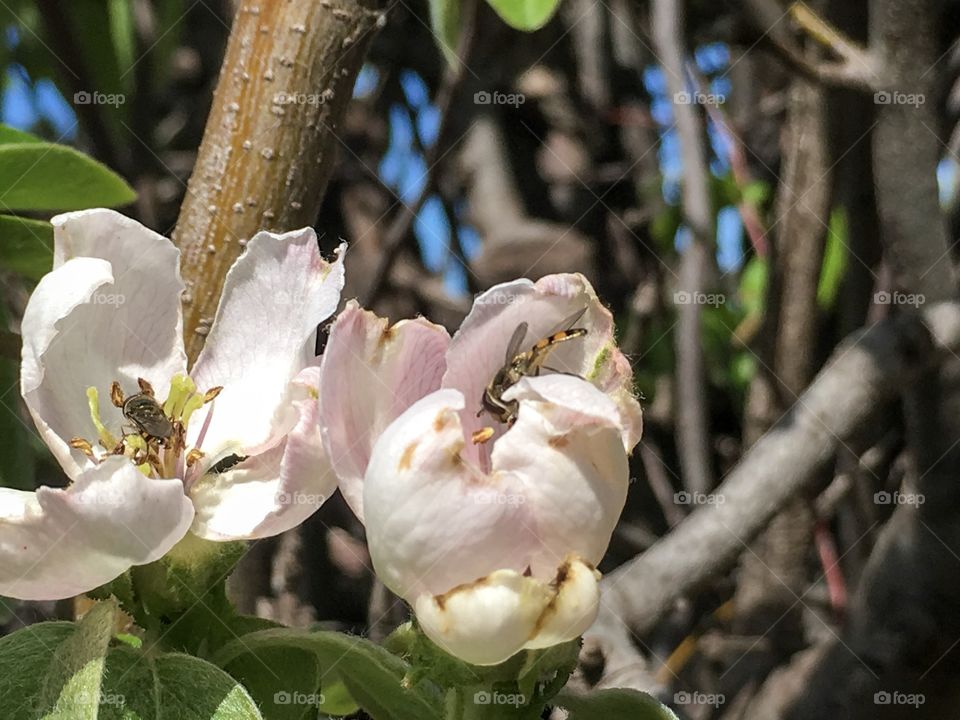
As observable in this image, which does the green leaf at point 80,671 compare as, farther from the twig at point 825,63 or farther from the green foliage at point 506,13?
the twig at point 825,63

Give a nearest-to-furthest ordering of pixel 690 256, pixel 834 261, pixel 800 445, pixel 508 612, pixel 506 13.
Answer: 1. pixel 508 612
2. pixel 506 13
3. pixel 800 445
4. pixel 690 256
5. pixel 834 261

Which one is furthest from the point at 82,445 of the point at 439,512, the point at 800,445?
the point at 800,445

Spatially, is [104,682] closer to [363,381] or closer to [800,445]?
[363,381]

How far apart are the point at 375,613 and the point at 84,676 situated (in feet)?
3.21

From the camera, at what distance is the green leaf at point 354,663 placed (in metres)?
0.56

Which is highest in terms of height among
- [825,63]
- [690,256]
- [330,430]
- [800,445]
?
[825,63]

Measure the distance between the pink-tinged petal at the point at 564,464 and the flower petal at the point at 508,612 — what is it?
0.04 feet

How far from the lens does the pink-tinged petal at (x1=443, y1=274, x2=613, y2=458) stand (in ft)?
1.83

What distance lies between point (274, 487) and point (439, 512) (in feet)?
0.47

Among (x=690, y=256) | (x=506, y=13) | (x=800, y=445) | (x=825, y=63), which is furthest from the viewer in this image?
(x=690, y=256)

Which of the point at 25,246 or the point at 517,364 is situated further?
the point at 25,246

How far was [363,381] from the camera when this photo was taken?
54 cm

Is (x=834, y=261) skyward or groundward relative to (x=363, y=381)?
groundward

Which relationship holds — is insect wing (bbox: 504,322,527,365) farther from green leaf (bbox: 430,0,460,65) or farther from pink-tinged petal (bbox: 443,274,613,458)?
green leaf (bbox: 430,0,460,65)
